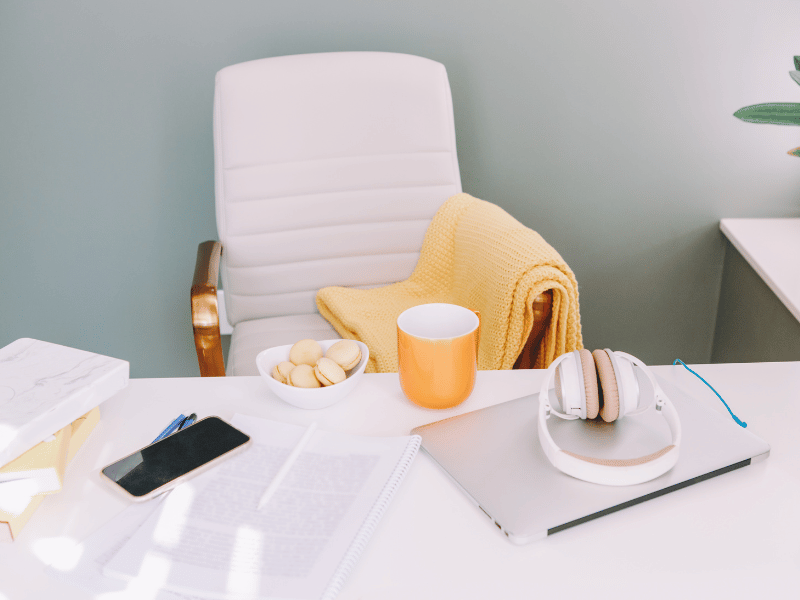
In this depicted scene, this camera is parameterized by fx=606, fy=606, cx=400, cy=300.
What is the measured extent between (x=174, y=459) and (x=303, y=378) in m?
0.17

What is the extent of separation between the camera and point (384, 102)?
139 cm

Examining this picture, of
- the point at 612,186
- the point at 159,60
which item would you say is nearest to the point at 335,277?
the point at 159,60

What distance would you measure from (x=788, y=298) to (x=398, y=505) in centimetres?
97

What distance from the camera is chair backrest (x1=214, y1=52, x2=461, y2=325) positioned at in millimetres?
1352

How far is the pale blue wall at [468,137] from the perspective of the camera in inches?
59.0

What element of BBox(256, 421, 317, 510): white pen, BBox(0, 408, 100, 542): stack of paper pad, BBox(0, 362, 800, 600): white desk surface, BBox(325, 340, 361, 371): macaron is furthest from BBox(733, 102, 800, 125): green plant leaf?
BBox(0, 408, 100, 542): stack of paper pad

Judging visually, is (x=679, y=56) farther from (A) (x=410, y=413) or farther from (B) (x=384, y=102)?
(A) (x=410, y=413)

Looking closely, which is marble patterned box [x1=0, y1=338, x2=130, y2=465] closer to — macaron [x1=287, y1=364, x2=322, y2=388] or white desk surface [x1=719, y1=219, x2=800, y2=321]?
macaron [x1=287, y1=364, x2=322, y2=388]

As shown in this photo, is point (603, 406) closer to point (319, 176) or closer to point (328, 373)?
point (328, 373)

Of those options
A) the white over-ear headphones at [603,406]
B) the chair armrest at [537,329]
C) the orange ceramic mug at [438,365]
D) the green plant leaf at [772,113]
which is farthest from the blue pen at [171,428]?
the green plant leaf at [772,113]

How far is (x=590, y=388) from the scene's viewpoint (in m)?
0.62

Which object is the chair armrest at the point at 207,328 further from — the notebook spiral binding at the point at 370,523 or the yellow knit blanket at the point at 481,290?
the notebook spiral binding at the point at 370,523

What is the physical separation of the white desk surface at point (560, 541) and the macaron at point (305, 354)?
0.10 metres

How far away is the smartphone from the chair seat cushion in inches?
19.8
